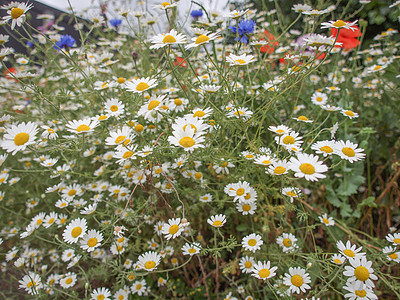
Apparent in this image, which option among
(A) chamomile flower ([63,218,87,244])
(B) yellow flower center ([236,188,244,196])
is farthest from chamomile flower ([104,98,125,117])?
(B) yellow flower center ([236,188,244,196])

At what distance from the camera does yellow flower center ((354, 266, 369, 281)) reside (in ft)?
2.74

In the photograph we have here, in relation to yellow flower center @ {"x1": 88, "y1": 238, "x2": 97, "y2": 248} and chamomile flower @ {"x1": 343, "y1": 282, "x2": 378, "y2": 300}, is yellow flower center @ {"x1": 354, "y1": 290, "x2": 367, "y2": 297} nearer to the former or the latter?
chamomile flower @ {"x1": 343, "y1": 282, "x2": 378, "y2": 300}

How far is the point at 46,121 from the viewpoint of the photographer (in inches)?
64.6

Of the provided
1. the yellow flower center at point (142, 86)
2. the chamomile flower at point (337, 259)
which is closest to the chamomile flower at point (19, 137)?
the yellow flower center at point (142, 86)

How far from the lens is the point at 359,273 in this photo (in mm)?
846

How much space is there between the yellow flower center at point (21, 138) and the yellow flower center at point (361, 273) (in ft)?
3.97

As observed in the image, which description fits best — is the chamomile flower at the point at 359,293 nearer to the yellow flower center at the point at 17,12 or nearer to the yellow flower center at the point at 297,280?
the yellow flower center at the point at 297,280

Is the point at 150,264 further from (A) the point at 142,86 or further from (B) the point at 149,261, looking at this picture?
(A) the point at 142,86

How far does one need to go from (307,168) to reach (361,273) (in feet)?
1.22

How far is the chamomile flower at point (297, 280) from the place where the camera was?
0.92m

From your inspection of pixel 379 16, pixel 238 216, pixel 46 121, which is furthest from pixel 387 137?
pixel 46 121

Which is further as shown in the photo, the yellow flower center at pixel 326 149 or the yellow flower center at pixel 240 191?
the yellow flower center at pixel 240 191

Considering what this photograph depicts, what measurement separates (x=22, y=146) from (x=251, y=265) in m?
0.97

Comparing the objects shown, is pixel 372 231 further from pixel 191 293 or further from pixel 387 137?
pixel 191 293
